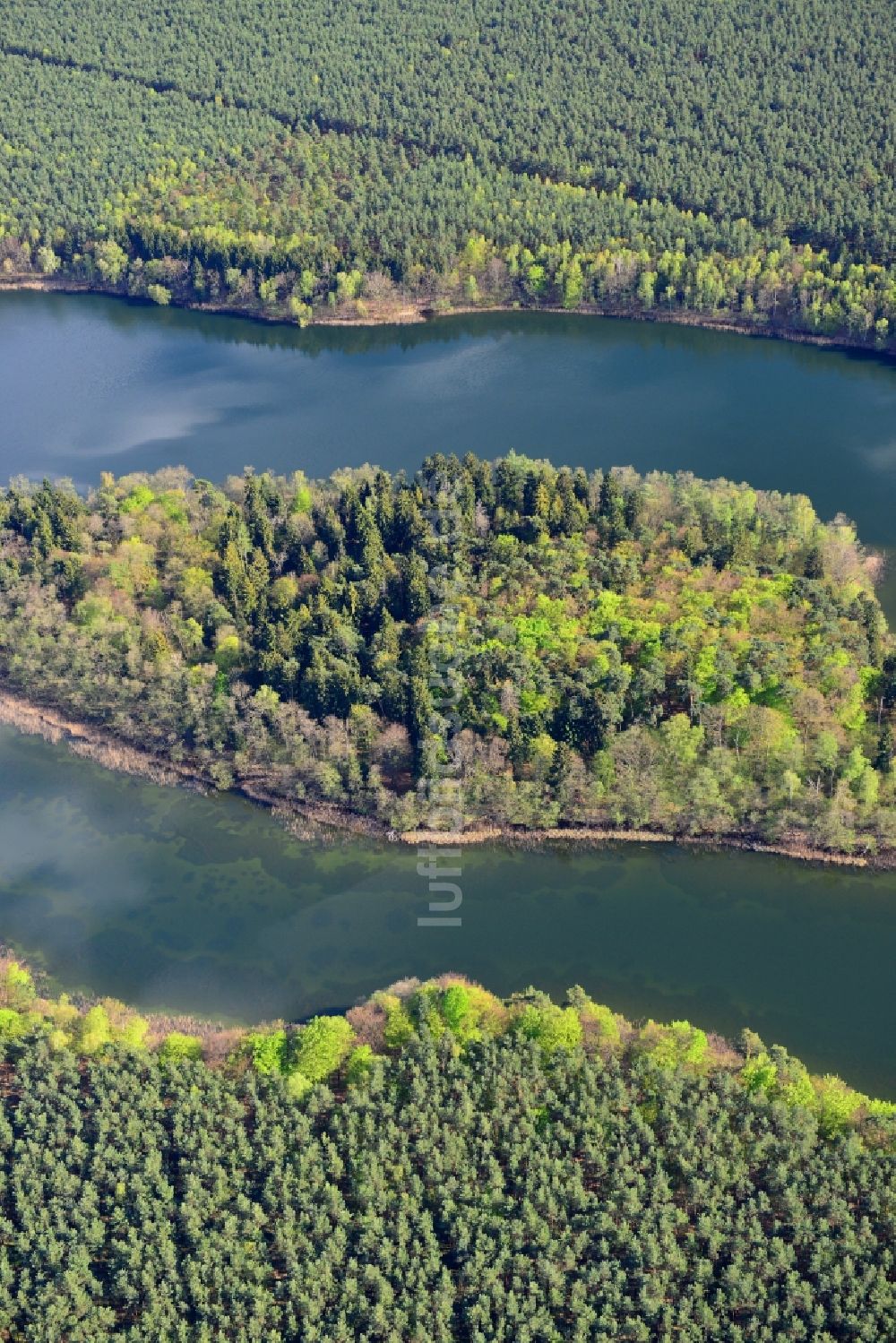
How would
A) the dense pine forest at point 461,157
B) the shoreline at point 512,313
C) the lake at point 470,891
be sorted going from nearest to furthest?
1. the lake at point 470,891
2. the shoreline at point 512,313
3. the dense pine forest at point 461,157

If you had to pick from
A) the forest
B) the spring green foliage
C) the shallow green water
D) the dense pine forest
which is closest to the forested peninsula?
the shallow green water

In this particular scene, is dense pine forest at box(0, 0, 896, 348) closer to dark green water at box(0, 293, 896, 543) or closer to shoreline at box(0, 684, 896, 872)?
dark green water at box(0, 293, 896, 543)

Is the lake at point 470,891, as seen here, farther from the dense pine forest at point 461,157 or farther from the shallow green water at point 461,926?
the dense pine forest at point 461,157

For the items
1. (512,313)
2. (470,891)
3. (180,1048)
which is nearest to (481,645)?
(470,891)

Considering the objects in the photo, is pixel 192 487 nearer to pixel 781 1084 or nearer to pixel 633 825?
pixel 633 825

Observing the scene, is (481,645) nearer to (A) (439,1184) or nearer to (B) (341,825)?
(B) (341,825)

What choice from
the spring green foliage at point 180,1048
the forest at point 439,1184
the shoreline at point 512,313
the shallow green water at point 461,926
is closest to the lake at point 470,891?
the shallow green water at point 461,926
